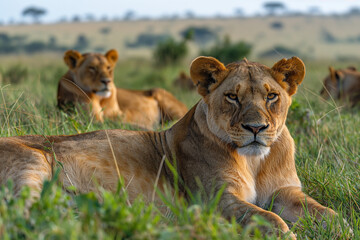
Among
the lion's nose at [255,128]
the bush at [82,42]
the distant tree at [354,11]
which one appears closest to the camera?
the lion's nose at [255,128]

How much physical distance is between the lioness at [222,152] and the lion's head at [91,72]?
10.7 ft

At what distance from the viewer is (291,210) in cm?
321

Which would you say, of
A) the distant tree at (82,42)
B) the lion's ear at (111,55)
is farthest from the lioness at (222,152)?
the distant tree at (82,42)

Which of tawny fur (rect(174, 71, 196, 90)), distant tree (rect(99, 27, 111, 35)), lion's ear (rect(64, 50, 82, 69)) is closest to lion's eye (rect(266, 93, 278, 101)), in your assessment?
lion's ear (rect(64, 50, 82, 69))

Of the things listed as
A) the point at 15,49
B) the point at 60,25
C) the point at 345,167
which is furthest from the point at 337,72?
the point at 60,25

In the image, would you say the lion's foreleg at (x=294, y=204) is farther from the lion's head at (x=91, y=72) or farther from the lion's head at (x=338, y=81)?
the lion's head at (x=338, y=81)

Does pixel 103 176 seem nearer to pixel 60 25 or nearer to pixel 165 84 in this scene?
pixel 165 84

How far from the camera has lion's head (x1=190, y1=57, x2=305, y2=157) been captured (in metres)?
2.99

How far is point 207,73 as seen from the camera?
338 centimetres

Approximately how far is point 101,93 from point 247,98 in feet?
12.5

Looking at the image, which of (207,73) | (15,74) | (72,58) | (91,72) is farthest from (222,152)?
(15,74)

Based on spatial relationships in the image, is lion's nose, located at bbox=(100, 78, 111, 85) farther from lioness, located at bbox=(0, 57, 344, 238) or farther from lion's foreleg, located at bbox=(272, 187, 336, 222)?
lion's foreleg, located at bbox=(272, 187, 336, 222)

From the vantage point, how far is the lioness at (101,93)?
21.1 ft

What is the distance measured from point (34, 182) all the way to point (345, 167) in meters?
2.22
